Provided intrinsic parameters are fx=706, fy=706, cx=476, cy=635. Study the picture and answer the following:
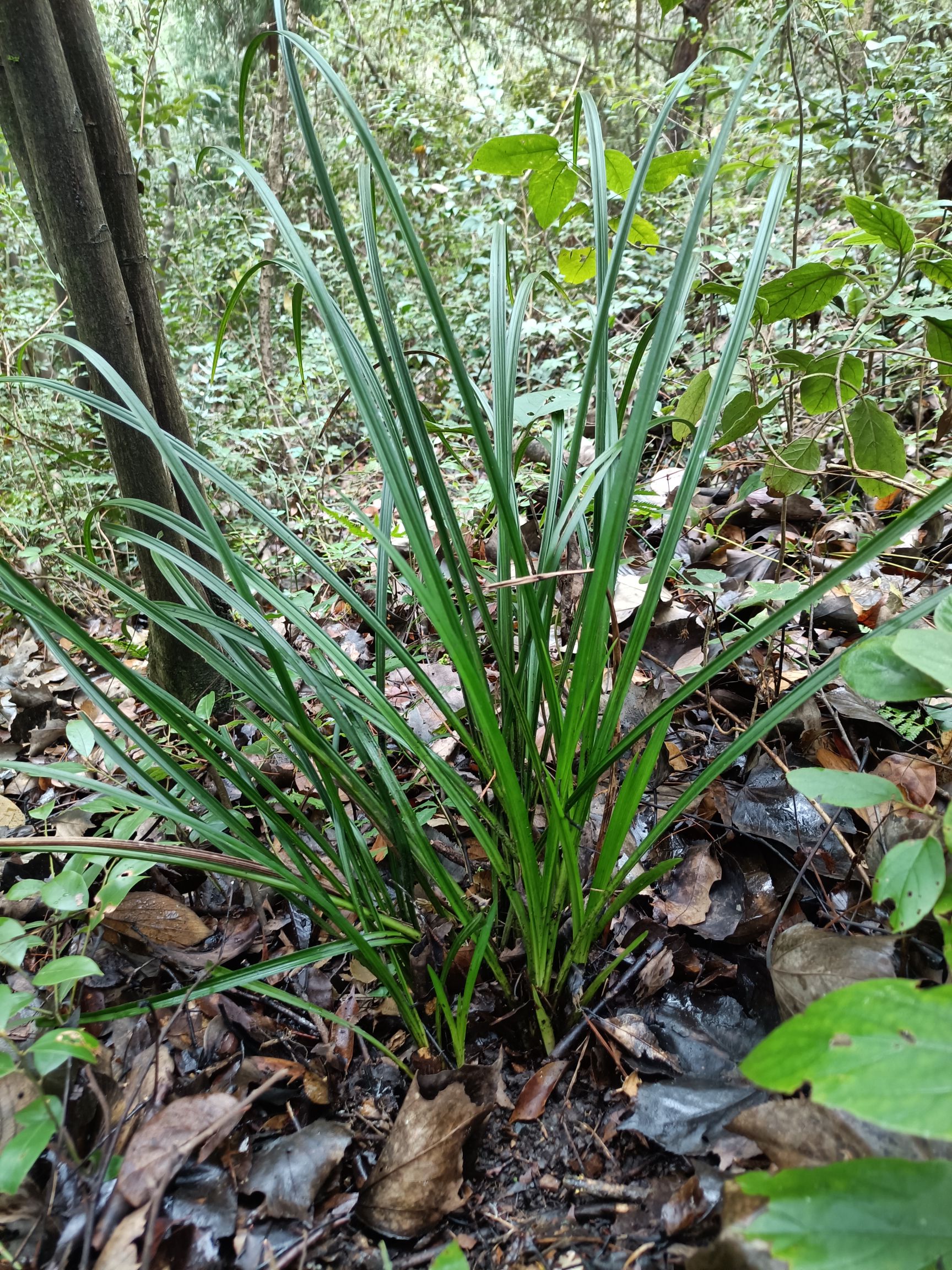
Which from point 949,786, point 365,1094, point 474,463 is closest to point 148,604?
point 365,1094

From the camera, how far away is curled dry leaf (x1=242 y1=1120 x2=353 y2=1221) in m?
0.63

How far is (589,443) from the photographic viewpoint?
183 cm

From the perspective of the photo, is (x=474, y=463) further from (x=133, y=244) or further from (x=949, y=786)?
(x=949, y=786)

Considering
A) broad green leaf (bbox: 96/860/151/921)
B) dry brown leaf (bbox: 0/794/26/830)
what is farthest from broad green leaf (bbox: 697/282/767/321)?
dry brown leaf (bbox: 0/794/26/830)

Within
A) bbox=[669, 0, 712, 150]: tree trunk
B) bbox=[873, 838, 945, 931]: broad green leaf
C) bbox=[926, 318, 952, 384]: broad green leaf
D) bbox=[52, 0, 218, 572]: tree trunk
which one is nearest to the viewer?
bbox=[873, 838, 945, 931]: broad green leaf

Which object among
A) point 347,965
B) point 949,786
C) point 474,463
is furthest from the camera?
point 474,463

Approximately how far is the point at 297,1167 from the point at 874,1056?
1.81 ft

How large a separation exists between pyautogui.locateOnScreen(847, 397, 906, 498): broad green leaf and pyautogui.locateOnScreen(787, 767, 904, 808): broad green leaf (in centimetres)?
51

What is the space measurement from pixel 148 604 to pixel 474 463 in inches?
63.7

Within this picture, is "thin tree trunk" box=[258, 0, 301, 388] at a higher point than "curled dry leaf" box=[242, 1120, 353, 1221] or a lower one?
higher

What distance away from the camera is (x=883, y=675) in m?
0.59

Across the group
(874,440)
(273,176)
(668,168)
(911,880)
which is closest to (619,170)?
(668,168)

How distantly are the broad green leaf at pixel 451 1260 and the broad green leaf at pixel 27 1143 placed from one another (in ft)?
1.04

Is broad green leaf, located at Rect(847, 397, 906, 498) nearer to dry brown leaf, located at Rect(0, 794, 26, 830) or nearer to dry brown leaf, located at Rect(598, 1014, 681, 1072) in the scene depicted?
dry brown leaf, located at Rect(598, 1014, 681, 1072)
